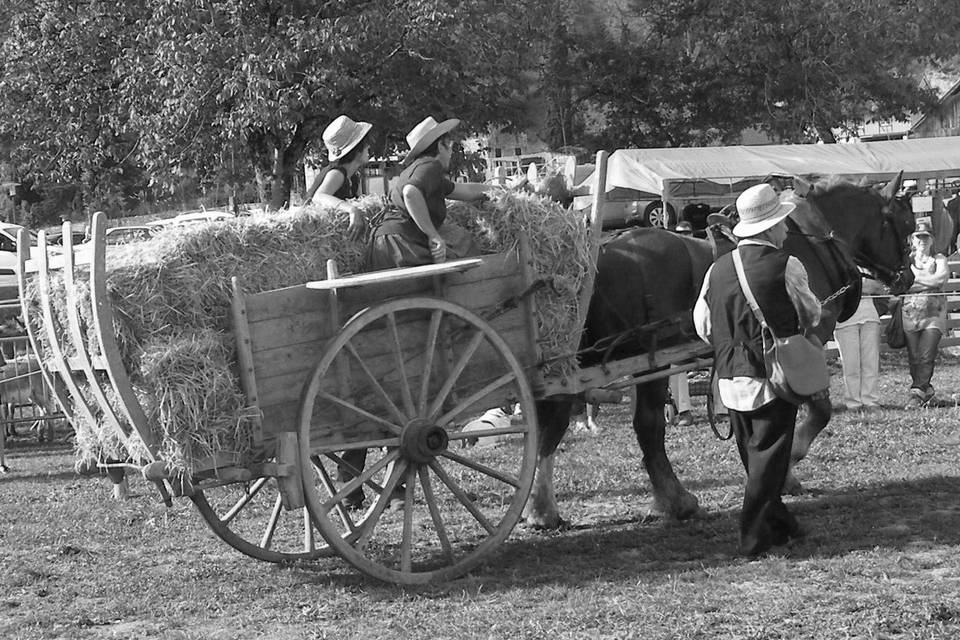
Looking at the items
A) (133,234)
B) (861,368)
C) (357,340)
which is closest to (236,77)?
(861,368)

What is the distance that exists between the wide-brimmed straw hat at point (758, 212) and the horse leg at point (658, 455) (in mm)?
1794

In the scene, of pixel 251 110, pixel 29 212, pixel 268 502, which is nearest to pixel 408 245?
pixel 268 502

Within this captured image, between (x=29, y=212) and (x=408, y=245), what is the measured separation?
3821 cm

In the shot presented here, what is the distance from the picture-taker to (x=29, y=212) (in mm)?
41875

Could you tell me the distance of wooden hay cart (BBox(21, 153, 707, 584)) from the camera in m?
6.05

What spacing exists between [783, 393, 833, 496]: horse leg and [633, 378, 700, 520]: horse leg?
633 mm

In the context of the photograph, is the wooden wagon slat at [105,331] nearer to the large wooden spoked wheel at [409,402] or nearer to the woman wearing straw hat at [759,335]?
the large wooden spoked wheel at [409,402]

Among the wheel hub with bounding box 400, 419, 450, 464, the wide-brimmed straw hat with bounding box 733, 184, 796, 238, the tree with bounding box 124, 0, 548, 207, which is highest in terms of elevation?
the tree with bounding box 124, 0, 548, 207

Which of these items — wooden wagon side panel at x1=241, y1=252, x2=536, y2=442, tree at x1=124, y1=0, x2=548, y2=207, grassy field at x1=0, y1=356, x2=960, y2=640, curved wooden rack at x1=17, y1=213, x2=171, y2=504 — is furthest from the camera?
tree at x1=124, y1=0, x2=548, y2=207

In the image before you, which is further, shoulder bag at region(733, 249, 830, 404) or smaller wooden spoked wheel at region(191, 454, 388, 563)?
smaller wooden spoked wheel at region(191, 454, 388, 563)

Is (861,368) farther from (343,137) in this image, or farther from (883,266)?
(343,137)

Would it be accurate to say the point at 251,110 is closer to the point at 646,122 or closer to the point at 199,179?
the point at 199,179

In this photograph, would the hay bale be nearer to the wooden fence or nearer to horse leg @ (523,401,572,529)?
horse leg @ (523,401,572,529)

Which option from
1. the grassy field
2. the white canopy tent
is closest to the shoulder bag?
the grassy field
